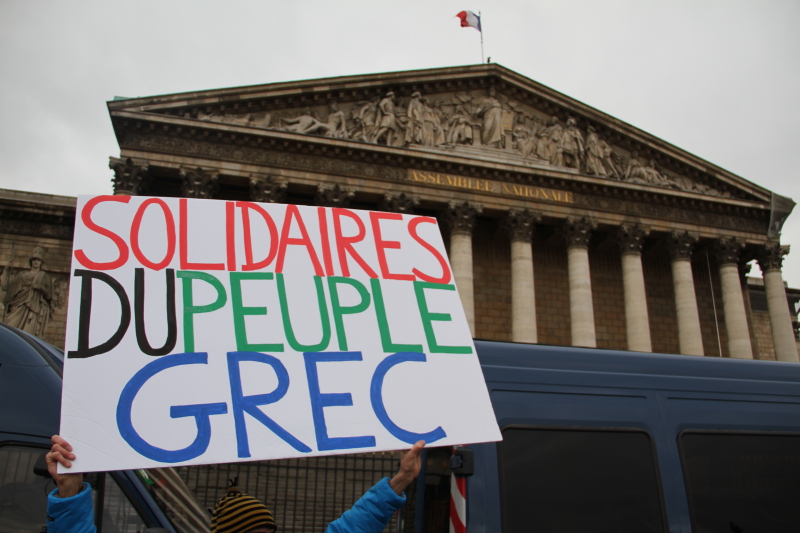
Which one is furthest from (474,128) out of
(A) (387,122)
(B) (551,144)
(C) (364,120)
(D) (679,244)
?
(D) (679,244)

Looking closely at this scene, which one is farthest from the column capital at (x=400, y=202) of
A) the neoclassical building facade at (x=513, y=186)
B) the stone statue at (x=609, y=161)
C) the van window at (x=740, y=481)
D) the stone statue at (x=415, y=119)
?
the van window at (x=740, y=481)

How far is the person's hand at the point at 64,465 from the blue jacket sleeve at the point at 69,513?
3 cm

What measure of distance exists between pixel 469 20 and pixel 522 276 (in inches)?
387

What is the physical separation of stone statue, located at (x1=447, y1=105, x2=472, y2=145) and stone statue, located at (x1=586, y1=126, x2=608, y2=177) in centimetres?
402

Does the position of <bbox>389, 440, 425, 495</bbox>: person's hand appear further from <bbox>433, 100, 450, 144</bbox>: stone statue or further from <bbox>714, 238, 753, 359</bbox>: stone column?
<bbox>714, 238, 753, 359</bbox>: stone column

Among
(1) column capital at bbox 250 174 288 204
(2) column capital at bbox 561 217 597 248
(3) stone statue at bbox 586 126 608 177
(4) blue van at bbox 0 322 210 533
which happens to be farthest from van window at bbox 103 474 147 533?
(3) stone statue at bbox 586 126 608 177

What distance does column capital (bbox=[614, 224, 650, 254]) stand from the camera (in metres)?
18.5

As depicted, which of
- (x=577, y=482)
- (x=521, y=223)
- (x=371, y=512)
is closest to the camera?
(x=371, y=512)

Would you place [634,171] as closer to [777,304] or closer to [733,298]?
[733,298]

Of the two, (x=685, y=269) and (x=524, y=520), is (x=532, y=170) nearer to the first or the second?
(x=685, y=269)

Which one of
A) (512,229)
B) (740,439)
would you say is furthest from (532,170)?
(740,439)

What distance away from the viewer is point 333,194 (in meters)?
16.4

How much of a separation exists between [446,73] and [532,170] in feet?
13.7

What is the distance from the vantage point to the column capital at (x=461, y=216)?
17.1m
